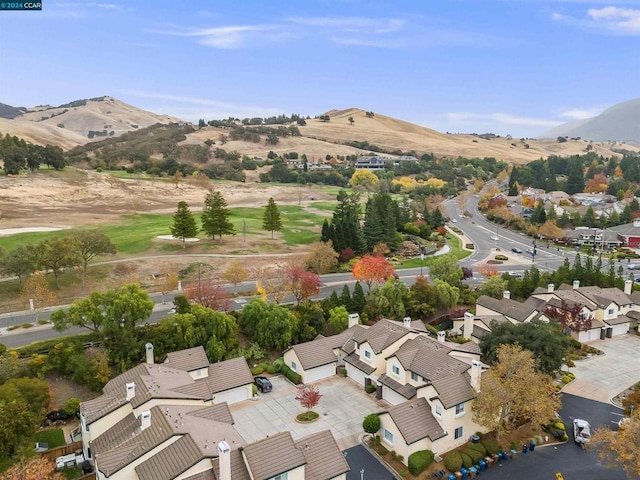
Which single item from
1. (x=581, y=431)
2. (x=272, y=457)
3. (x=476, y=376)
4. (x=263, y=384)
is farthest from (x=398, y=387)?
(x=272, y=457)

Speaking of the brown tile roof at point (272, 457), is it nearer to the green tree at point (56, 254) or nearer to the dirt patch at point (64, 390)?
the dirt patch at point (64, 390)

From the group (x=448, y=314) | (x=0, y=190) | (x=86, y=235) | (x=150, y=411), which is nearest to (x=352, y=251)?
(x=448, y=314)

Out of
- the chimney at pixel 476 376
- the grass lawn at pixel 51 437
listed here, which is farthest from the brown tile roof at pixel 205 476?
the chimney at pixel 476 376

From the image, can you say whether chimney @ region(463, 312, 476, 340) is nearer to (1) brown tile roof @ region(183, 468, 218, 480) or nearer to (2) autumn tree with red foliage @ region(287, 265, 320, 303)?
(2) autumn tree with red foliage @ region(287, 265, 320, 303)

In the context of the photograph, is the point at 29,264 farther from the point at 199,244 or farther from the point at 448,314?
the point at 448,314

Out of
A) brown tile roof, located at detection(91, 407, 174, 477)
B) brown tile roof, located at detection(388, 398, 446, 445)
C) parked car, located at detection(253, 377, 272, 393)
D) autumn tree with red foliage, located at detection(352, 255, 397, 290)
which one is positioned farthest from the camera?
autumn tree with red foliage, located at detection(352, 255, 397, 290)

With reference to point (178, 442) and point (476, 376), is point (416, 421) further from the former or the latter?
point (178, 442)

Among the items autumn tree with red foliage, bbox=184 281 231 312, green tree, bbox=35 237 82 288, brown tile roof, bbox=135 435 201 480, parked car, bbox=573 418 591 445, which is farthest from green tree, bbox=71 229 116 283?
parked car, bbox=573 418 591 445

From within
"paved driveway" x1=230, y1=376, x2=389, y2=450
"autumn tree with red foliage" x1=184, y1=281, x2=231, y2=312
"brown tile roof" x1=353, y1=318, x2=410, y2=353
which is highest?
"autumn tree with red foliage" x1=184, y1=281, x2=231, y2=312

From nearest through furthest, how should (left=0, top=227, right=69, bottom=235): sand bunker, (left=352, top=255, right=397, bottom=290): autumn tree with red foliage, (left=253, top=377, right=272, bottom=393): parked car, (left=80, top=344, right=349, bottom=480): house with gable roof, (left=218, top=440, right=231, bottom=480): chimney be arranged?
(left=218, top=440, right=231, bottom=480): chimney → (left=80, top=344, right=349, bottom=480): house with gable roof → (left=253, top=377, right=272, bottom=393): parked car → (left=352, top=255, right=397, bottom=290): autumn tree with red foliage → (left=0, top=227, right=69, bottom=235): sand bunker
